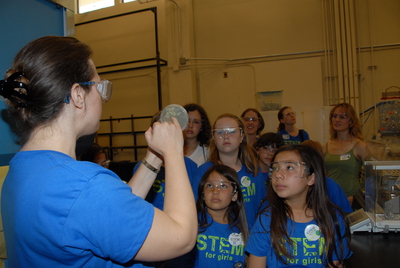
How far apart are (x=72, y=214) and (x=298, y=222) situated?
124 centimetres

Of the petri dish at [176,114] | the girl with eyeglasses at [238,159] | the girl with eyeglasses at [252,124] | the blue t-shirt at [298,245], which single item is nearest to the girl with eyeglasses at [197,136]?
the girl with eyeglasses at [238,159]

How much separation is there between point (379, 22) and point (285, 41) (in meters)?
1.77

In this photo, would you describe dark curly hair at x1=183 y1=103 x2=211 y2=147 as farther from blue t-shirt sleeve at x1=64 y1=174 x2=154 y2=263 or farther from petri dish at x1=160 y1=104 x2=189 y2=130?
blue t-shirt sleeve at x1=64 y1=174 x2=154 y2=263

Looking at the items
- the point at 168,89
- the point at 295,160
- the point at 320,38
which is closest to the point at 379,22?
the point at 320,38

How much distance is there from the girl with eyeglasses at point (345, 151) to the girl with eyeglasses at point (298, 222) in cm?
108

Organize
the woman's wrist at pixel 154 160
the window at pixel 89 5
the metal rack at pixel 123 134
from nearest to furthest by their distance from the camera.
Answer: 1. the woman's wrist at pixel 154 160
2. the metal rack at pixel 123 134
3. the window at pixel 89 5

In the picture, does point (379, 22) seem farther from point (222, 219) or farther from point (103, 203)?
point (103, 203)

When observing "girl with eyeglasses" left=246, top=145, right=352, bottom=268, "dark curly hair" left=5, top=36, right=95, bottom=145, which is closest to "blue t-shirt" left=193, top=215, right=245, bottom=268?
"girl with eyeglasses" left=246, top=145, right=352, bottom=268

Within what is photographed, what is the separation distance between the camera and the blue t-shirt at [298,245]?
1.36 meters

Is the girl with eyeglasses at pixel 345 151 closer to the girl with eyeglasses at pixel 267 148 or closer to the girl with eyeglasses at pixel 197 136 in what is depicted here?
the girl with eyeglasses at pixel 267 148

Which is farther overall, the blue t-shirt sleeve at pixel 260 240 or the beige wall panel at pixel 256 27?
the beige wall panel at pixel 256 27

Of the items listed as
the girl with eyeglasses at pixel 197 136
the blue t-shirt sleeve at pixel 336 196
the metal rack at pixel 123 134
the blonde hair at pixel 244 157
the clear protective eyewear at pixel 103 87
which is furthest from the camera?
the metal rack at pixel 123 134

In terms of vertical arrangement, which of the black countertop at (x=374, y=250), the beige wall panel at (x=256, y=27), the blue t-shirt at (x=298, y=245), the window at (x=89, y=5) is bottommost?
the black countertop at (x=374, y=250)

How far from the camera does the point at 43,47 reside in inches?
26.4
